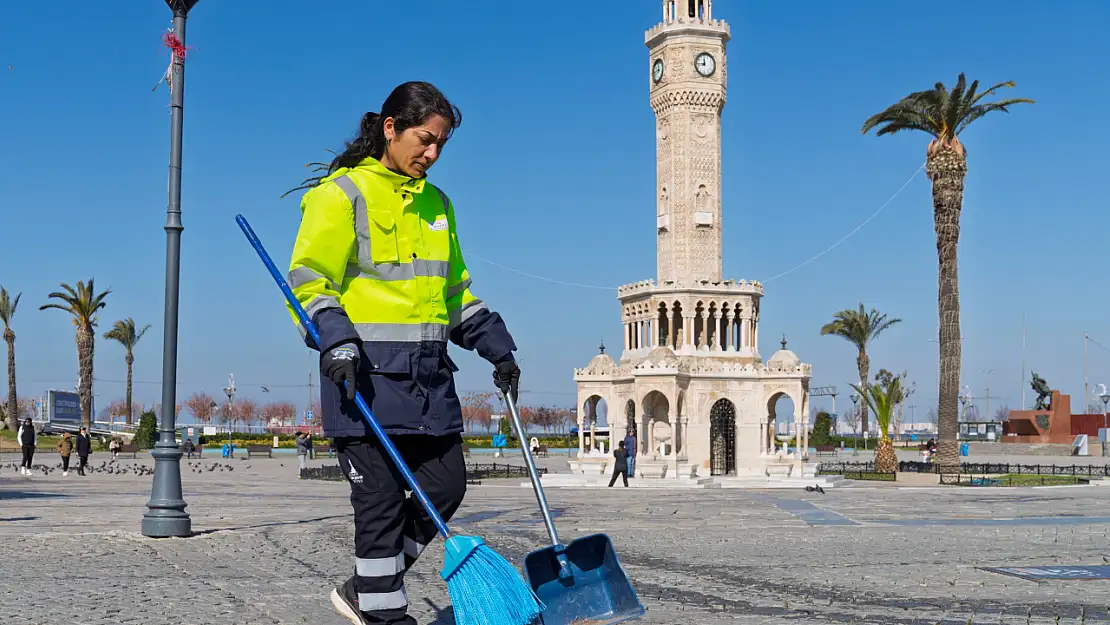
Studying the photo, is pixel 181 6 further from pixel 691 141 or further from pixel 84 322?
pixel 84 322

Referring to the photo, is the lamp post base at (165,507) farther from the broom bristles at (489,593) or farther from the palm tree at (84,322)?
the palm tree at (84,322)

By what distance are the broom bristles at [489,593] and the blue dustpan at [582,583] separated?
77mm

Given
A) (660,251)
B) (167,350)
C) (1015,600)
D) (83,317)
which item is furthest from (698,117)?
(83,317)

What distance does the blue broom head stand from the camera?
4.30 meters

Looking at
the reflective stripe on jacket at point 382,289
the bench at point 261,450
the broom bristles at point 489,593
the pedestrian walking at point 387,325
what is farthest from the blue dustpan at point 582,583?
the bench at point 261,450

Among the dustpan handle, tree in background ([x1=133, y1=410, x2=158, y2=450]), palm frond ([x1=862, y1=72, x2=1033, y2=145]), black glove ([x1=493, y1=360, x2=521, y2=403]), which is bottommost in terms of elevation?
tree in background ([x1=133, y1=410, x2=158, y2=450])

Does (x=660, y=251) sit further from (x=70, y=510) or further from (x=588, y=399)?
(x=70, y=510)

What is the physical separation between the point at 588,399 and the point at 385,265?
104 ft

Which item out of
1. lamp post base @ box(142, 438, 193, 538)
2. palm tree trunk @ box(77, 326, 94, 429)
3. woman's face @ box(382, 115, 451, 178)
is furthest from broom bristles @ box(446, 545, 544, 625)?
palm tree trunk @ box(77, 326, 94, 429)

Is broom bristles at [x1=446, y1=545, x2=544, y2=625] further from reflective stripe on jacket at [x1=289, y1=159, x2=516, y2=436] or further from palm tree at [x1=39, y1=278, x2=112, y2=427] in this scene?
palm tree at [x1=39, y1=278, x2=112, y2=427]

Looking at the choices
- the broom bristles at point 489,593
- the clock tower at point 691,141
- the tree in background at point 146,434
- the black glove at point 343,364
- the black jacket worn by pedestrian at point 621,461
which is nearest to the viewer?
the broom bristles at point 489,593

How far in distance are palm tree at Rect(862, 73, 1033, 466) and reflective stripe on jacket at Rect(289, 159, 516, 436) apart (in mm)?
29032

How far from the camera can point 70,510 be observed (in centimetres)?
1496

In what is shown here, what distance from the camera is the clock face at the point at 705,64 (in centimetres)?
3675
